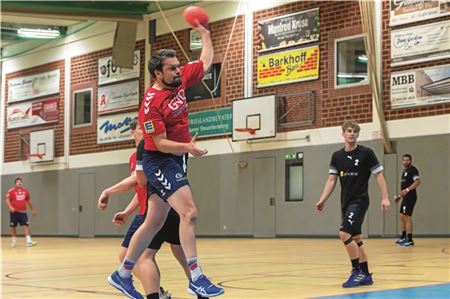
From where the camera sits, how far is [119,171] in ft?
121

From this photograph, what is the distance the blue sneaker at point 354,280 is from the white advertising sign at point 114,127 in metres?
27.2

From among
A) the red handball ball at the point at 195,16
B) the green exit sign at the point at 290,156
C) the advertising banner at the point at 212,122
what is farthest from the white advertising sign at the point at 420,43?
the red handball ball at the point at 195,16

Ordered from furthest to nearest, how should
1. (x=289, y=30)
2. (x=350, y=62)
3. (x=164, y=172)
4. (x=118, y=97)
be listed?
(x=118, y=97) < (x=289, y=30) < (x=350, y=62) < (x=164, y=172)

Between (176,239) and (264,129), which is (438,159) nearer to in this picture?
(264,129)

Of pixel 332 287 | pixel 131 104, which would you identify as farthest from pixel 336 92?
pixel 332 287

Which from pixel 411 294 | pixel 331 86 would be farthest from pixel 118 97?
pixel 411 294

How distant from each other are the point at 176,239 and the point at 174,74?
1630 mm

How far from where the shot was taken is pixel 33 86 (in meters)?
42.7

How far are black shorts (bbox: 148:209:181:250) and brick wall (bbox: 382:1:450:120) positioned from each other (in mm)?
18583

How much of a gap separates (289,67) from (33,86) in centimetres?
1779

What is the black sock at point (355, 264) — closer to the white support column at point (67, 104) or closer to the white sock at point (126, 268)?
the white sock at point (126, 268)

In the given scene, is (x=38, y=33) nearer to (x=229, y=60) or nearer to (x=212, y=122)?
(x=212, y=122)

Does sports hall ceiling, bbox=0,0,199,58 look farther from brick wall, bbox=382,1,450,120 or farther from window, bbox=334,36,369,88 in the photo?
brick wall, bbox=382,1,450,120

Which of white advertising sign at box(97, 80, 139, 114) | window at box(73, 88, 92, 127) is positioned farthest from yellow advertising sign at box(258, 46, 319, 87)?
window at box(73, 88, 92, 127)
